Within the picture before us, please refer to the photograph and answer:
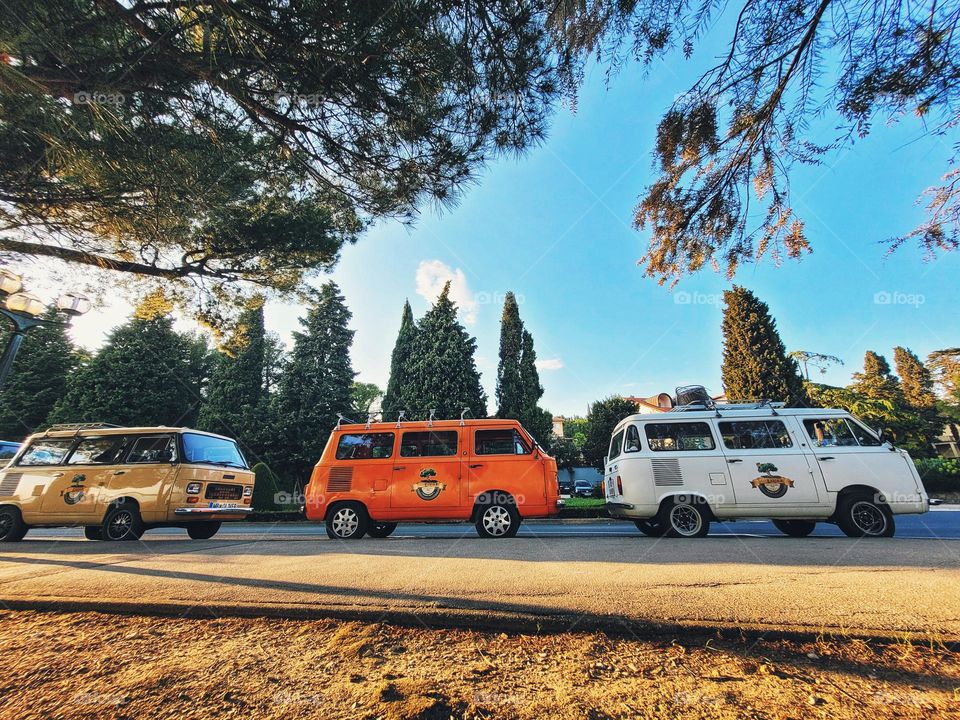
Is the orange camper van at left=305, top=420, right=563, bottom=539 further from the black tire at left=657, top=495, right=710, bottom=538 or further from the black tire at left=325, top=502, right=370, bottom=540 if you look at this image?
the black tire at left=657, top=495, right=710, bottom=538

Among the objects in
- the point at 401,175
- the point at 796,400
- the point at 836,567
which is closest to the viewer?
the point at 836,567

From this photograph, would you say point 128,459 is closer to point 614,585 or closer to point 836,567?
point 614,585

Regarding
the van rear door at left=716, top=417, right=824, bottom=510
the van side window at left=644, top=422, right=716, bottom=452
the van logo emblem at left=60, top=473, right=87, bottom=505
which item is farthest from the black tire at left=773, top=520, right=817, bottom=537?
the van logo emblem at left=60, top=473, right=87, bottom=505

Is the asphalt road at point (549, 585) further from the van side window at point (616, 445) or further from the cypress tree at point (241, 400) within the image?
the cypress tree at point (241, 400)

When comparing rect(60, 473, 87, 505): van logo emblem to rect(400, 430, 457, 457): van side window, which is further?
rect(60, 473, 87, 505): van logo emblem

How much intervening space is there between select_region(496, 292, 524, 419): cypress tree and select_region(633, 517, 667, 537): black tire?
25876mm

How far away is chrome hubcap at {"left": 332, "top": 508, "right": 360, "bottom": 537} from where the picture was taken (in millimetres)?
7090

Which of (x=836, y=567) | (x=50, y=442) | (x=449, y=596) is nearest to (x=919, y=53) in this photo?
(x=836, y=567)

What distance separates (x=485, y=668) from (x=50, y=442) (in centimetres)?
1049

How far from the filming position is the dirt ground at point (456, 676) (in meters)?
1.67

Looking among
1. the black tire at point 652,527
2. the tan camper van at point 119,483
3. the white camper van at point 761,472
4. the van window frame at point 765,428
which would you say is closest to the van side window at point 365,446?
the tan camper van at point 119,483

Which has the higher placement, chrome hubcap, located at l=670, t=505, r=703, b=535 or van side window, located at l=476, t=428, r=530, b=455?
van side window, located at l=476, t=428, r=530, b=455

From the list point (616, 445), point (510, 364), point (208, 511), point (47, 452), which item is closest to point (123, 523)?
point (208, 511)

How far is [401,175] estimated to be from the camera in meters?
5.63
